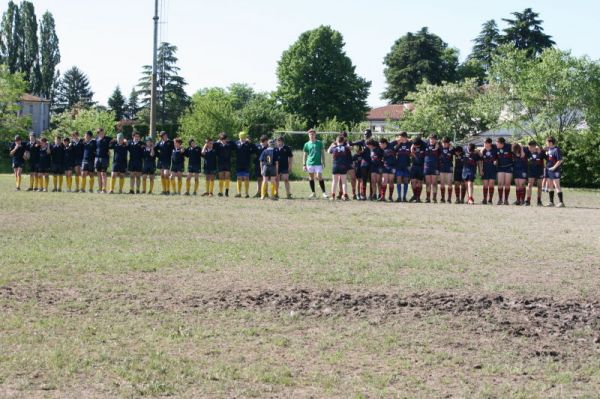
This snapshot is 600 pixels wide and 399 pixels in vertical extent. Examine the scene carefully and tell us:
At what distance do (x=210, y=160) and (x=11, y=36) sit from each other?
87.2 m

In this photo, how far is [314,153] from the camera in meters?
25.8

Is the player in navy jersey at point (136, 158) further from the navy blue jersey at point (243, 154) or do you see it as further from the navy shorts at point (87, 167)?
the navy blue jersey at point (243, 154)

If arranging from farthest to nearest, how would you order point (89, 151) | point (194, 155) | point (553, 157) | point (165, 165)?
point (89, 151) → point (165, 165) → point (194, 155) → point (553, 157)

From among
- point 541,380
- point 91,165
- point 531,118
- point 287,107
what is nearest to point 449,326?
point 541,380

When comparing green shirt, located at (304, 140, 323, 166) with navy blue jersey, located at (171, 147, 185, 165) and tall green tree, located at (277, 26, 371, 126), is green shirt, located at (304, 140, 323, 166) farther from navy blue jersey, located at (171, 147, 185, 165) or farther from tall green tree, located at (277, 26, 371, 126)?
tall green tree, located at (277, 26, 371, 126)

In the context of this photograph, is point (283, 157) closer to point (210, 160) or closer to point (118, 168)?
point (210, 160)

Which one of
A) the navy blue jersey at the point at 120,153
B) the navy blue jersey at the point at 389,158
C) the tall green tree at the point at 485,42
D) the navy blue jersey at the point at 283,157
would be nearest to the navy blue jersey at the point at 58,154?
the navy blue jersey at the point at 120,153

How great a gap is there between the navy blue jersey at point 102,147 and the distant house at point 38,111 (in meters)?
84.6

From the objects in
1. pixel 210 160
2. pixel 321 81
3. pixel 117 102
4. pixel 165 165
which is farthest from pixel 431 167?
pixel 117 102

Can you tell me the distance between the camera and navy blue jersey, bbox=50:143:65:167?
2828 centimetres

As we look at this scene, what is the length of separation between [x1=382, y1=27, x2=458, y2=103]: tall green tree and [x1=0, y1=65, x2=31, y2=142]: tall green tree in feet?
139

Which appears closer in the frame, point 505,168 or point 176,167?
point 505,168

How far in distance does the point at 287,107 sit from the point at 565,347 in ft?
270

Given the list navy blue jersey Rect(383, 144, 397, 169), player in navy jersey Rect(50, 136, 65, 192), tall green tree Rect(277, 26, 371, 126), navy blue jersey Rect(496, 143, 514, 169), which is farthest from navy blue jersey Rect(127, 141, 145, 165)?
tall green tree Rect(277, 26, 371, 126)
